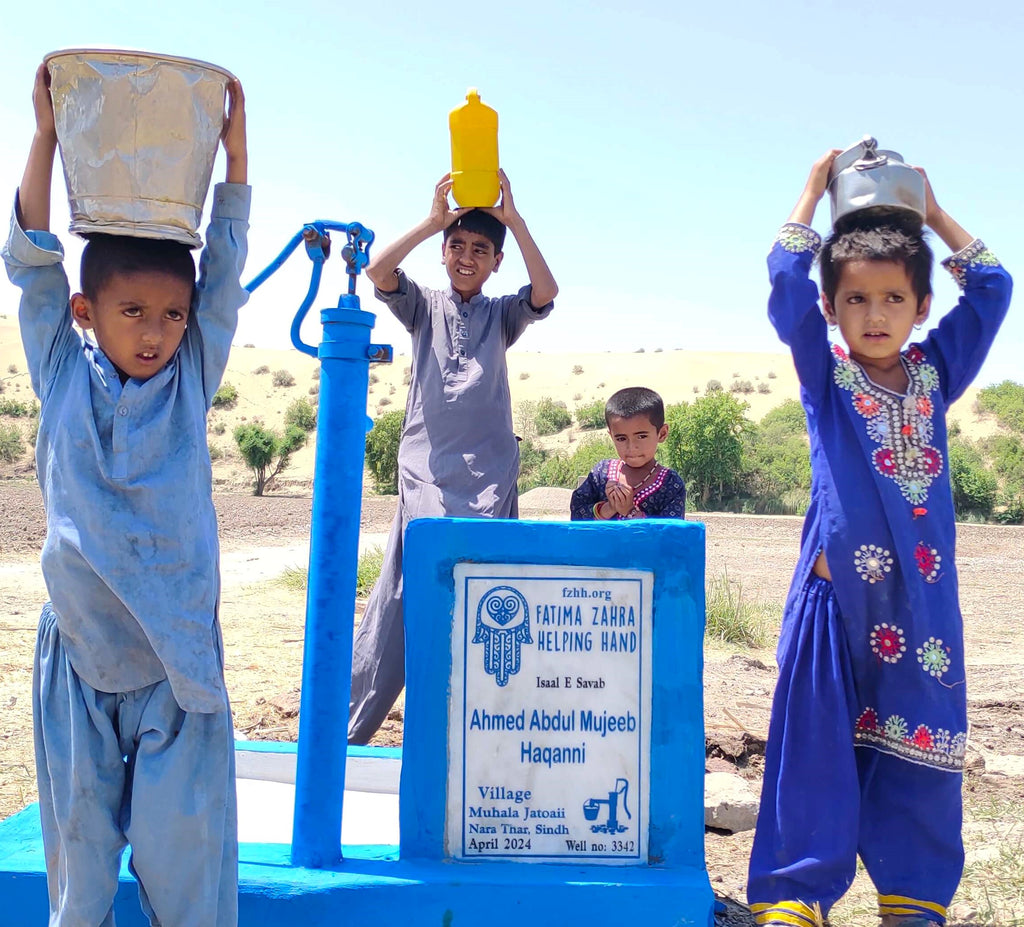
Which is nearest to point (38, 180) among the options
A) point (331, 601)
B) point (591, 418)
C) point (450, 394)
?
point (331, 601)

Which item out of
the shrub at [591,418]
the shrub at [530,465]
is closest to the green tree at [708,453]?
the shrub at [530,465]

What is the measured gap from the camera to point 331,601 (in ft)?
8.48

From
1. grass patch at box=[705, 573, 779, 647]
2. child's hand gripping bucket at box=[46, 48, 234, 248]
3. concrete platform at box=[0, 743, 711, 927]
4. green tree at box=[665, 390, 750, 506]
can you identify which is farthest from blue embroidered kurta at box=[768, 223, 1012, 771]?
green tree at box=[665, 390, 750, 506]

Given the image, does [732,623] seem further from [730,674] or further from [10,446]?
[10,446]

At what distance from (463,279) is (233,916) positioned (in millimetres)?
2255

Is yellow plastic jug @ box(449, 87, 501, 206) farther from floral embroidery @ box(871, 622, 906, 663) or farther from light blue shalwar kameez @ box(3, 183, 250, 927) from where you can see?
floral embroidery @ box(871, 622, 906, 663)

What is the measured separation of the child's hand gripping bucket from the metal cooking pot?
1641 mm

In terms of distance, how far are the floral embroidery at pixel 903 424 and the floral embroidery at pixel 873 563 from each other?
0.52ft

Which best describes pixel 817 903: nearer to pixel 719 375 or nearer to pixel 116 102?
pixel 116 102

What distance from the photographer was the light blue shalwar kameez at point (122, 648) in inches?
85.8

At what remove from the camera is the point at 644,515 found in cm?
364

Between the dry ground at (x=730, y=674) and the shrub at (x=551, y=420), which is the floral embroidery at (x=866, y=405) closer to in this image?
the dry ground at (x=730, y=674)

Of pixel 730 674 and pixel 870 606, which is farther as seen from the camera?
pixel 730 674

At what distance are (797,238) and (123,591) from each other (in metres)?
1.92
